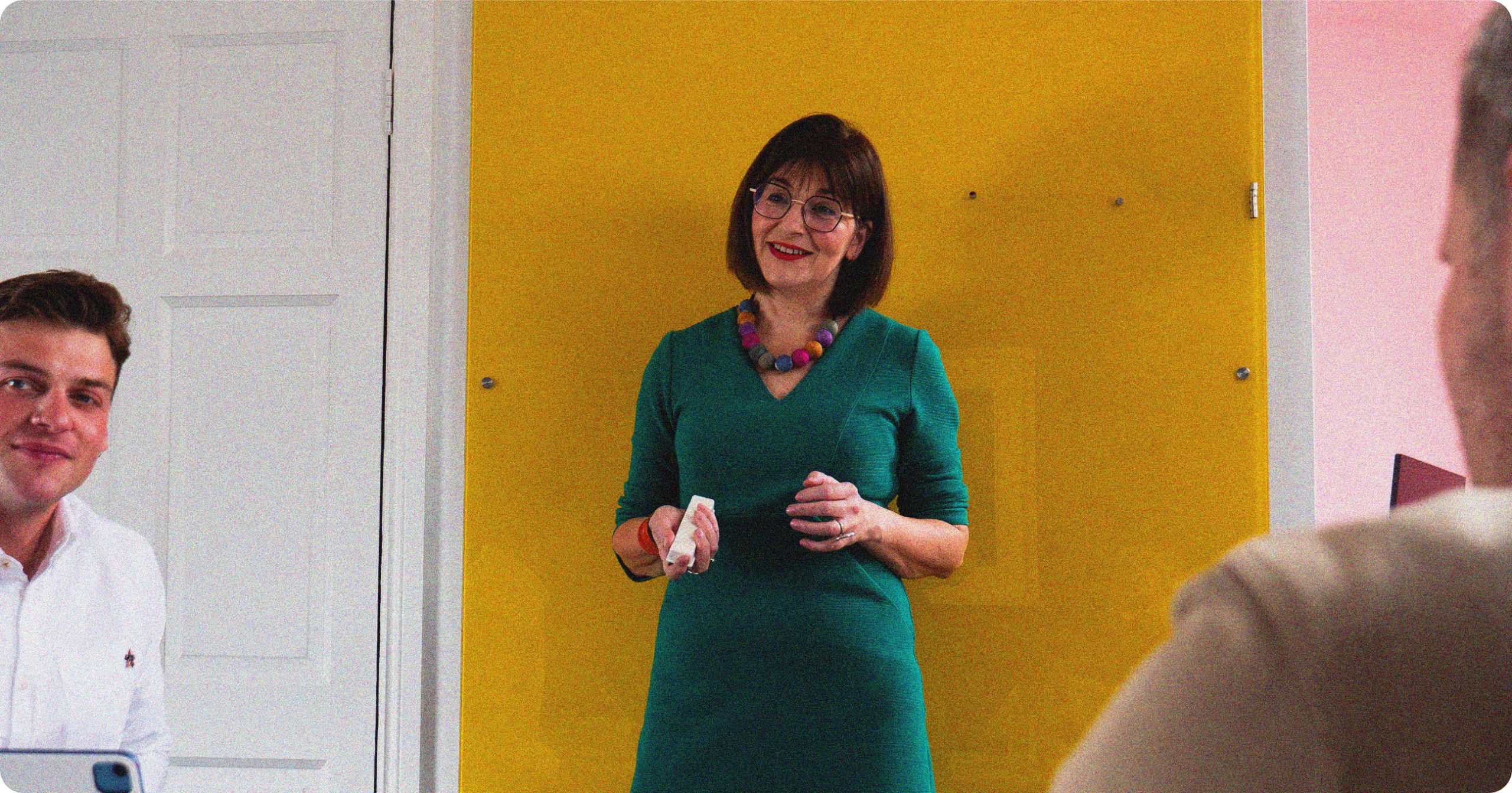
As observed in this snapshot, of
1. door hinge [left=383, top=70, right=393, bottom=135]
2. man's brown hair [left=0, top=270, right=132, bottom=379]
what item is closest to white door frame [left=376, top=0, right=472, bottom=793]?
door hinge [left=383, top=70, right=393, bottom=135]

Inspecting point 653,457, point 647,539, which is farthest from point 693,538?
point 653,457

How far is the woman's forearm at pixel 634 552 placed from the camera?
1.51 meters

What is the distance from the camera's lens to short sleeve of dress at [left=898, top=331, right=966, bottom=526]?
1492 millimetres

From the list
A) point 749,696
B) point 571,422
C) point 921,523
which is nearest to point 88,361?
point 571,422

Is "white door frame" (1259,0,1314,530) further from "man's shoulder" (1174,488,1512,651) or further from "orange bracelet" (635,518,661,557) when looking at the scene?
"man's shoulder" (1174,488,1512,651)

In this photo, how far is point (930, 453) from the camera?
149cm

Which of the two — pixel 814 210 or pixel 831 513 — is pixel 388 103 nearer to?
pixel 814 210

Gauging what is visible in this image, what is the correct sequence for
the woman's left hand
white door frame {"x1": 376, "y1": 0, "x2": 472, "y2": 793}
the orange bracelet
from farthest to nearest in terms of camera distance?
1. white door frame {"x1": 376, "y1": 0, "x2": 472, "y2": 793}
2. the orange bracelet
3. the woman's left hand

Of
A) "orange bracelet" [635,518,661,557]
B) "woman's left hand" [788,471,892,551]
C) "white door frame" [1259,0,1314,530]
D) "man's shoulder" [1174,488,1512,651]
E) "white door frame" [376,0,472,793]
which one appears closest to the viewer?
"man's shoulder" [1174,488,1512,651]

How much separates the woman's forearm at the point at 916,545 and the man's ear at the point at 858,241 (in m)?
0.42

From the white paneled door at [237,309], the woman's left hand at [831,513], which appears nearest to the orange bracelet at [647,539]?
the woman's left hand at [831,513]

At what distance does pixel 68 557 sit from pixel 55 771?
39 cm

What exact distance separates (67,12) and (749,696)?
1901 millimetres

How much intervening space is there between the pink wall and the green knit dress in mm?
763
